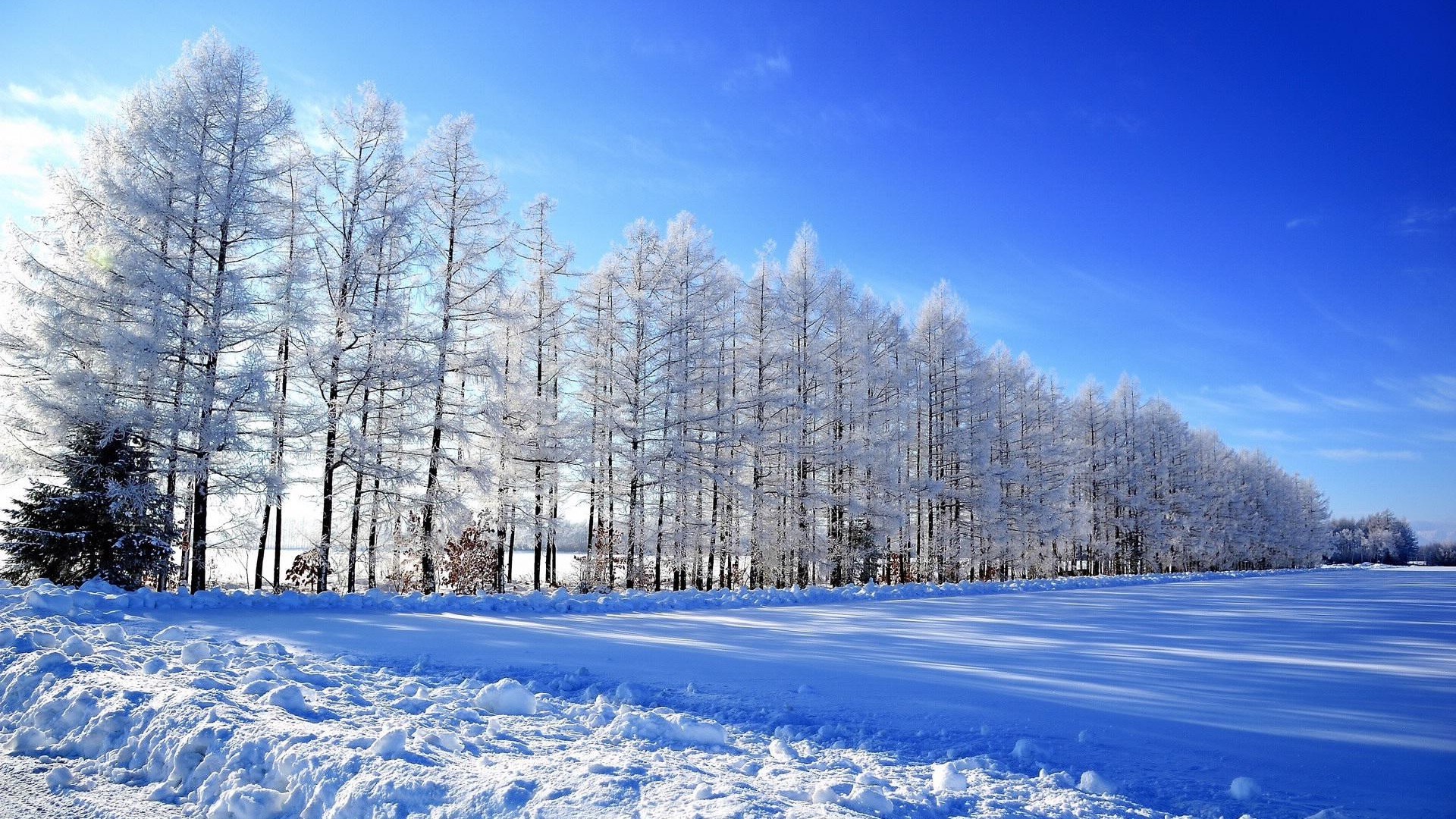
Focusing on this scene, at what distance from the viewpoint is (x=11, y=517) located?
12.8 m

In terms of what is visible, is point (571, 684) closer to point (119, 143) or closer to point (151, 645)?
point (151, 645)

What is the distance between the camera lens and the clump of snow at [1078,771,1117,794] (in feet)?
10.5

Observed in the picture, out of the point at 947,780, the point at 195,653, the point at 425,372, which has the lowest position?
the point at 195,653

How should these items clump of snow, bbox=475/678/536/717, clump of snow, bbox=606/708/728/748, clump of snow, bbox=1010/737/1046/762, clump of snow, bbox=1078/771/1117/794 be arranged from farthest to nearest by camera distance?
clump of snow, bbox=475/678/536/717
clump of snow, bbox=606/708/728/748
clump of snow, bbox=1010/737/1046/762
clump of snow, bbox=1078/771/1117/794

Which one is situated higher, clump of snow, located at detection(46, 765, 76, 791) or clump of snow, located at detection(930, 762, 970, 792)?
clump of snow, located at detection(930, 762, 970, 792)

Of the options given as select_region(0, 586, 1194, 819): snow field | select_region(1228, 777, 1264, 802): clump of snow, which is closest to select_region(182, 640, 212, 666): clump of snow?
select_region(0, 586, 1194, 819): snow field

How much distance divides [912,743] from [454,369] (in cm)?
1355

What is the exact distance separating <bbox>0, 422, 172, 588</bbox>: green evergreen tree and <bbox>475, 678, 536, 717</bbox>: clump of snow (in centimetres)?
1161

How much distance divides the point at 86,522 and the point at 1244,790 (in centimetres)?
1677

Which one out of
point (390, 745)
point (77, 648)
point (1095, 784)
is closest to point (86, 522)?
point (77, 648)

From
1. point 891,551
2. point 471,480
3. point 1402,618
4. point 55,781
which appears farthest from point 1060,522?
point 55,781

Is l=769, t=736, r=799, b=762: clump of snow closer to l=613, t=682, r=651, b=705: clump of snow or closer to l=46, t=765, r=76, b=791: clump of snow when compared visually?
l=613, t=682, r=651, b=705: clump of snow

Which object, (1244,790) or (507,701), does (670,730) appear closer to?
(507,701)

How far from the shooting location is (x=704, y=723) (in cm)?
404
